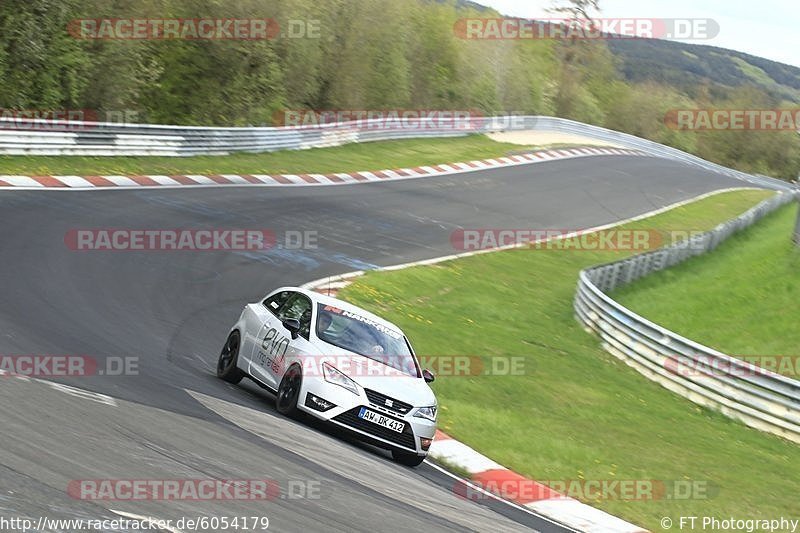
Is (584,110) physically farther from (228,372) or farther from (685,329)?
(228,372)

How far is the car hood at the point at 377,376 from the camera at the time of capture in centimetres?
1138

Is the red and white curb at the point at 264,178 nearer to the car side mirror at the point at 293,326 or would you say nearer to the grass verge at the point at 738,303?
the grass verge at the point at 738,303

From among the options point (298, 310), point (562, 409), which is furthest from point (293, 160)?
point (298, 310)

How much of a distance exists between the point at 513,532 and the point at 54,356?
5123 mm

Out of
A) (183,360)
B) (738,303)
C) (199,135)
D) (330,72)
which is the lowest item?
(738,303)

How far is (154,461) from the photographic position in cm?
792

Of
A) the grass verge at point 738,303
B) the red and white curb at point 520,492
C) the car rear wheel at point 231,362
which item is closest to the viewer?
the red and white curb at point 520,492

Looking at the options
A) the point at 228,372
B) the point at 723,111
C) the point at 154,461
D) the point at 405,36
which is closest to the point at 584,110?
the point at 723,111

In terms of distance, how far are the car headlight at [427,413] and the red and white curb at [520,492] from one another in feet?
2.51

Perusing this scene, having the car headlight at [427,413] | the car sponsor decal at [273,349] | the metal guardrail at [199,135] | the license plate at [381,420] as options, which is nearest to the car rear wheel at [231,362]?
the car sponsor decal at [273,349]

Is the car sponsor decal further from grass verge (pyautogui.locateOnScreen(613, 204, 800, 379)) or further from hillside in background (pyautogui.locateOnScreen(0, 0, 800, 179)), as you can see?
hillside in background (pyautogui.locateOnScreen(0, 0, 800, 179))

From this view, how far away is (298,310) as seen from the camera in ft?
41.7

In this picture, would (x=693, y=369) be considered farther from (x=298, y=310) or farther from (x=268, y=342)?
(x=268, y=342)

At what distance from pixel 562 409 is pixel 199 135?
19202 millimetres
